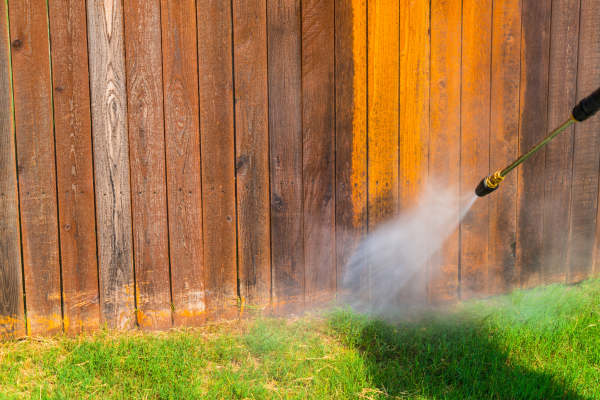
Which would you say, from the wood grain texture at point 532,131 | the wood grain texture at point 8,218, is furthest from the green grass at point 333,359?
the wood grain texture at point 532,131

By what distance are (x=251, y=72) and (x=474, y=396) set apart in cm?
211

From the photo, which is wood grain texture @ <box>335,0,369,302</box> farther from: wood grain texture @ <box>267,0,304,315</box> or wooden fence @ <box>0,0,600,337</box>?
wood grain texture @ <box>267,0,304,315</box>

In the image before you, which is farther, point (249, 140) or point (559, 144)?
point (559, 144)

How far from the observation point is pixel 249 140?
2879mm

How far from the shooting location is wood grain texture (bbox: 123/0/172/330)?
2.69m

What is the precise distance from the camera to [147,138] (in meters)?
2.77

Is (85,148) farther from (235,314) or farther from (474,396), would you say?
(474,396)

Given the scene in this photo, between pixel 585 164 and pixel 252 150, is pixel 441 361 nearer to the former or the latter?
pixel 252 150

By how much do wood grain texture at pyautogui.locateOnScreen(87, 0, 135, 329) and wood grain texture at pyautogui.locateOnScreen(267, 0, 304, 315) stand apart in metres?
0.86

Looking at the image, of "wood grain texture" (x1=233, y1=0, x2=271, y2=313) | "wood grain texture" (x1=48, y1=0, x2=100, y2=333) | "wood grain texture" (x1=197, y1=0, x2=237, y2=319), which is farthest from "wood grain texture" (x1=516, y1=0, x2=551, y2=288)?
"wood grain texture" (x1=48, y1=0, x2=100, y2=333)

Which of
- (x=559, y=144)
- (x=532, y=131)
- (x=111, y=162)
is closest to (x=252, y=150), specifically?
(x=111, y=162)

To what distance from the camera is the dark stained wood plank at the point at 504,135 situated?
10.5ft

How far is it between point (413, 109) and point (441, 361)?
158 centimetres

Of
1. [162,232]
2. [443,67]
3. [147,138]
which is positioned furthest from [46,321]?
[443,67]
